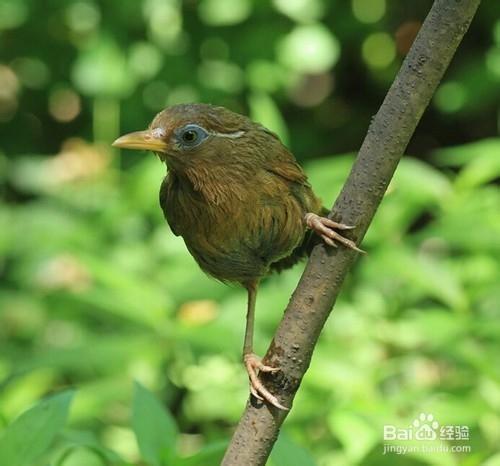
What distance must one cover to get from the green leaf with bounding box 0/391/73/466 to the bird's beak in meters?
0.50

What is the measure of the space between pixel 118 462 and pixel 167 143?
0.64 metres

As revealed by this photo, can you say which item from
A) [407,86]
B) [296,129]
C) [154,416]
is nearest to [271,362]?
[154,416]

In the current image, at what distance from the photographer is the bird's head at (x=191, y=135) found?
2051mm

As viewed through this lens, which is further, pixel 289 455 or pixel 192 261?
pixel 192 261

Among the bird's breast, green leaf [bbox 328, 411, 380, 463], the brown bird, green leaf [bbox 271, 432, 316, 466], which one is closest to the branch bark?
green leaf [bbox 271, 432, 316, 466]

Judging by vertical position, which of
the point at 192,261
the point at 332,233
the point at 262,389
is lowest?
the point at 192,261

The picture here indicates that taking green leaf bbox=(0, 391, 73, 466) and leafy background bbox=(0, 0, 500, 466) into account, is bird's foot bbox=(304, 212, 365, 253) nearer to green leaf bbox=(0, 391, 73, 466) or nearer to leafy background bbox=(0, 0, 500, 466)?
leafy background bbox=(0, 0, 500, 466)

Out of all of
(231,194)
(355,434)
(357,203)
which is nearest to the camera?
(357,203)

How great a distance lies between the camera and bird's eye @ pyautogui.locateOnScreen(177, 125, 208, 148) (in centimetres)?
209

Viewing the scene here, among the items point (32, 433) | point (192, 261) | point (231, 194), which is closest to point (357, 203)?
point (231, 194)

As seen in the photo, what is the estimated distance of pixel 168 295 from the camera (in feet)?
11.9

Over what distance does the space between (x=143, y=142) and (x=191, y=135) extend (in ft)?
0.41

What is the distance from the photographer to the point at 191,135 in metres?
2.11

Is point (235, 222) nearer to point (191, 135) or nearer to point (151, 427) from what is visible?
point (191, 135)
